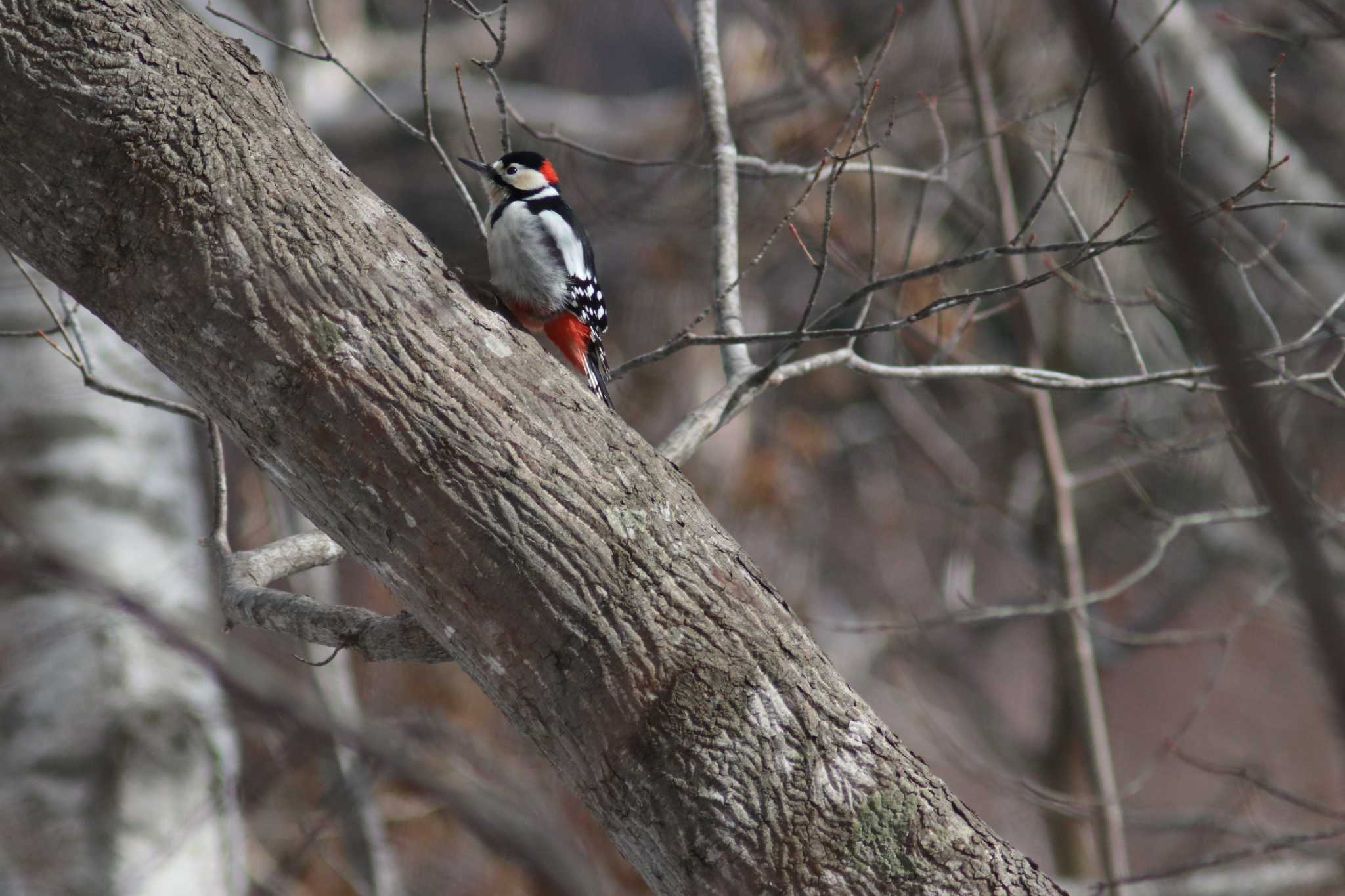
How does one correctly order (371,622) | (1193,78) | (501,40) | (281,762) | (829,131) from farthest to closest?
(829,131) < (1193,78) < (501,40) < (281,762) < (371,622)

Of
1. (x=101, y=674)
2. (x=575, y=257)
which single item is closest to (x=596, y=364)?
(x=575, y=257)

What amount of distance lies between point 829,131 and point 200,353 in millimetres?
5400

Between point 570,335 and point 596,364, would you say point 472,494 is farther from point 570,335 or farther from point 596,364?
point 596,364

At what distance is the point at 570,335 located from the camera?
307cm

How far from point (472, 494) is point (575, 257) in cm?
145

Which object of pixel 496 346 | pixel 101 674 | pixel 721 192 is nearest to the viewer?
pixel 496 346

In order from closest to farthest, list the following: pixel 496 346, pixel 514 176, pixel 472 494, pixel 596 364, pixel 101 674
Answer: pixel 472 494 < pixel 496 346 < pixel 596 364 < pixel 514 176 < pixel 101 674

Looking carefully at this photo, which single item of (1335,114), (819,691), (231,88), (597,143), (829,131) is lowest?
(819,691)

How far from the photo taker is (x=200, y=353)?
182cm

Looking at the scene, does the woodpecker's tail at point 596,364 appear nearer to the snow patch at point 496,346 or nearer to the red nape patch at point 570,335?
the red nape patch at point 570,335

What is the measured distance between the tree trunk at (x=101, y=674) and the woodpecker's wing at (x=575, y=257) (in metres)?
2.05

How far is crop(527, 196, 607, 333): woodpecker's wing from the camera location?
304 centimetres

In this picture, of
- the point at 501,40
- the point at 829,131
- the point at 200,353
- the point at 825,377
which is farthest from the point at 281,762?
the point at 825,377

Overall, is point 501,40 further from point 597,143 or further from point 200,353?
point 597,143
